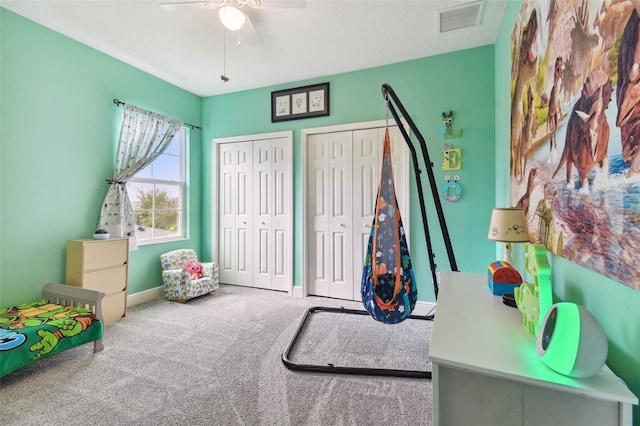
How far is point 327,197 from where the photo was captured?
347 centimetres

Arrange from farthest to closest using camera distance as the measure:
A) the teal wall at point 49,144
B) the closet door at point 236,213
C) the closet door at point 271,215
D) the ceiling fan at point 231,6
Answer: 1. the closet door at point 236,213
2. the closet door at point 271,215
3. the teal wall at point 49,144
4. the ceiling fan at point 231,6

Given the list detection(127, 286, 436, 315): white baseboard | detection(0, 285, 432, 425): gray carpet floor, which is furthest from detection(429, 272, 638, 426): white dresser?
detection(127, 286, 436, 315): white baseboard

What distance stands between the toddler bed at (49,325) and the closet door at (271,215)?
6.13 feet

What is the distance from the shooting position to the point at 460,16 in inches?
92.0

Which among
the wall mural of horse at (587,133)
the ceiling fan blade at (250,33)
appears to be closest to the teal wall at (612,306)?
the wall mural of horse at (587,133)

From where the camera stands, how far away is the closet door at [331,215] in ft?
11.0

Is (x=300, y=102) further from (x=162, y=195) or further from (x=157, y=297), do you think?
(x=157, y=297)

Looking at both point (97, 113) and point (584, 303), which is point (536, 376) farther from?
point (97, 113)

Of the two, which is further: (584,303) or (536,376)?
(584,303)

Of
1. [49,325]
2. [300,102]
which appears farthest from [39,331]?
[300,102]

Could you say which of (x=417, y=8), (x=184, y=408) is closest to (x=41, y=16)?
(x=417, y=8)

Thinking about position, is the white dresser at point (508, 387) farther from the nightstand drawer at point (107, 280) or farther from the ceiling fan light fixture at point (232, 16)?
the nightstand drawer at point (107, 280)

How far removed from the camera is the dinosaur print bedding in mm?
1707

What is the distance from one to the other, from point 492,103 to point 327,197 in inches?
78.2
